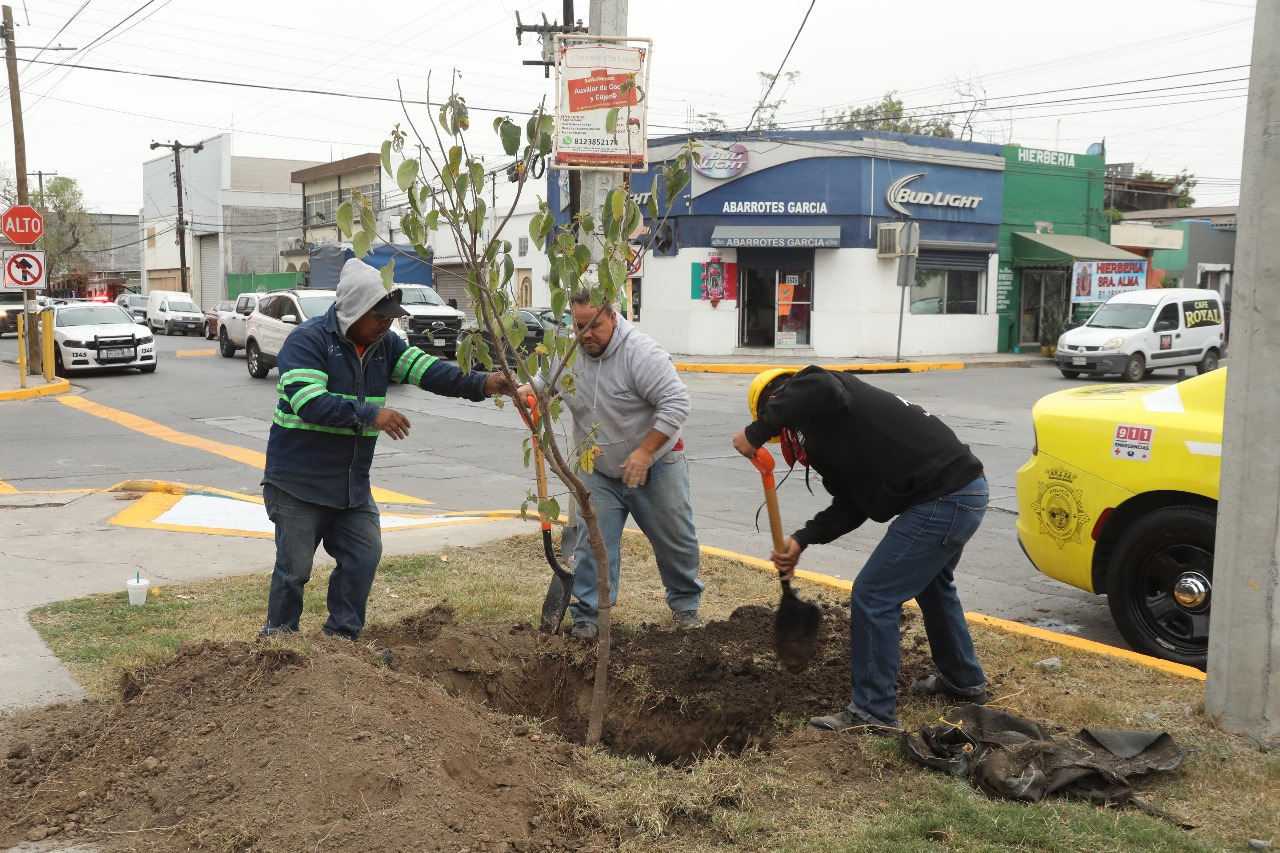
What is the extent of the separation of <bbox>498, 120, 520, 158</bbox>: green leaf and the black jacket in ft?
4.29

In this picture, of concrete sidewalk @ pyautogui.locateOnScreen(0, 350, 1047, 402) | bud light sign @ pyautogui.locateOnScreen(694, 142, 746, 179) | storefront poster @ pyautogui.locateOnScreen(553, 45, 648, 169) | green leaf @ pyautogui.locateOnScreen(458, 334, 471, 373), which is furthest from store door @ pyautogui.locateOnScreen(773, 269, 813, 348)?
green leaf @ pyautogui.locateOnScreen(458, 334, 471, 373)

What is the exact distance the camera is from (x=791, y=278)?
1205 inches

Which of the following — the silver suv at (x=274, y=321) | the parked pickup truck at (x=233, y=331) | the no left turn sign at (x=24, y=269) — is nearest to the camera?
the no left turn sign at (x=24, y=269)

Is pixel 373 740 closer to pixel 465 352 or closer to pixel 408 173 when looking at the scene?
pixel 465 352

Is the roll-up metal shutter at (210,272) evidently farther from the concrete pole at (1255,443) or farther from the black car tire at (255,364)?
the concrete pole at (1255,443)

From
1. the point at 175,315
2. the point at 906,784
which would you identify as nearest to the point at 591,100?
the point at 906,784

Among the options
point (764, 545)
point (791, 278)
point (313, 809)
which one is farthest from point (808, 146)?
point (313, 809)

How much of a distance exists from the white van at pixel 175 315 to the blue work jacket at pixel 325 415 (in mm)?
40562

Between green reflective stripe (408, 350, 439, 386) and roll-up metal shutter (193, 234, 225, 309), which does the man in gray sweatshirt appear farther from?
roll-up metal shutter (193, 234, 225, 309)

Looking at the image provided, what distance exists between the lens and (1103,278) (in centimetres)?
3319

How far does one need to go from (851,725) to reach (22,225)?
1948 centimetres

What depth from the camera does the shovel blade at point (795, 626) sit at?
15.3 feet

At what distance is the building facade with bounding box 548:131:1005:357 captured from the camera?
2988 cm

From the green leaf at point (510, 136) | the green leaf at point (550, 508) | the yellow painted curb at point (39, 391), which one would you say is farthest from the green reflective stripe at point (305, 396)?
the yellow painted curb at point (39, 391)
